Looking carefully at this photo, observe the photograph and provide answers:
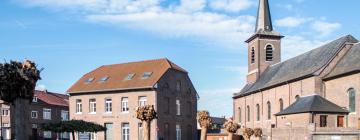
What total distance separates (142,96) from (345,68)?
20524 millimetres

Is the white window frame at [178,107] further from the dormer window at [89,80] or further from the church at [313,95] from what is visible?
the dormer window at [89,80]

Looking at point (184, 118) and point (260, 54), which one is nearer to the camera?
point (184, 118)

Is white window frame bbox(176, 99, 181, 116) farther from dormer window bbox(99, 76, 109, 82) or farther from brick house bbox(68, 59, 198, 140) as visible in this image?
dormer window bbox(99, 76, 109, 82)

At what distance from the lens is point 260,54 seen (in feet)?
190

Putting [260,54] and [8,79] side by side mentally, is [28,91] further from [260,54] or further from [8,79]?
[260,54]

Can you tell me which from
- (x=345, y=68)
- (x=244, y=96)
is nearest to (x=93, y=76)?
(x=244, y=96)

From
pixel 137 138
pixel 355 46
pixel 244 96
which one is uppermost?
pixel 355 46

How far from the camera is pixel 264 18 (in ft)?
193

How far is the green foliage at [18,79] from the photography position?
2186 centimetres

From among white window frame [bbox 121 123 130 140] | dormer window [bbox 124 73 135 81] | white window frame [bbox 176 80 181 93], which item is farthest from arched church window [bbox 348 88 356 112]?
dormer window [bbox 124 73 135 81]

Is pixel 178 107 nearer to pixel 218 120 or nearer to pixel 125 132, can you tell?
pixel 125 132

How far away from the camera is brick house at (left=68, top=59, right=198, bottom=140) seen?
49062 millimetres

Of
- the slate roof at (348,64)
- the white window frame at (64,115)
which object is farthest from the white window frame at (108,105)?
the white window frame at (64,115)

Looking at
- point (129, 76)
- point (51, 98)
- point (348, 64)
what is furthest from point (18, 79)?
point (51, 98)
